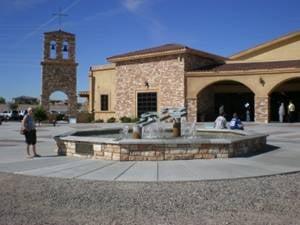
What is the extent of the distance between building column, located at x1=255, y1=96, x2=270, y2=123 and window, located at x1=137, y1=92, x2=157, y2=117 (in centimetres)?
773

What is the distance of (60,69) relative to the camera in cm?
4541

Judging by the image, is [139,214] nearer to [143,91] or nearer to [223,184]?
[223,184]

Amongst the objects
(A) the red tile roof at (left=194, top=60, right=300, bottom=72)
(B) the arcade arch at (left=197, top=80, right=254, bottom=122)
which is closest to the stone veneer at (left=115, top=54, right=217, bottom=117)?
(A) the red tile roof at (left=194, top=60, right=300, bottom=72)

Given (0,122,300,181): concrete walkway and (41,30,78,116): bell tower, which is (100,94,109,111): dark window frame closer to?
(41,30,78,116): bell tower

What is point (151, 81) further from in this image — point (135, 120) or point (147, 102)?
point (135, 120)

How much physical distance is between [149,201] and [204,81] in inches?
929

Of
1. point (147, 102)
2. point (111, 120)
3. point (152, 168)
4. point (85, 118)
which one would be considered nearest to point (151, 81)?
point (147, 102)

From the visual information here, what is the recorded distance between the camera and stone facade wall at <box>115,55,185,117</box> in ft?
101

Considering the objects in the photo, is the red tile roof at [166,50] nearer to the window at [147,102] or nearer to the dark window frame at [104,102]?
the window at [147,102]

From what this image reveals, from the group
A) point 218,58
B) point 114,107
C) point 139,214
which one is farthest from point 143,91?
point 139,214

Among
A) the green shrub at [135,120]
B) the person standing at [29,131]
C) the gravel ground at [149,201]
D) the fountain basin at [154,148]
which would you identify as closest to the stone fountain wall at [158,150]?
the fountain basin at [154,148]

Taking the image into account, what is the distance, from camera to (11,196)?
7.54 metres

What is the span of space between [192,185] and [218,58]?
2702cm

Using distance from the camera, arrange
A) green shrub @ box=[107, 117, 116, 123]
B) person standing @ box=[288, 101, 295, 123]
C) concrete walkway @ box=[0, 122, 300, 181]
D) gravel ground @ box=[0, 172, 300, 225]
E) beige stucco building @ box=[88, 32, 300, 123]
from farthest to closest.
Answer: green shrub @ box=[107, 117, 116, 123], person standing @ box=[288, 101, 295, 123], beige stucco building @ box=[88, 32, 300, 123], concrete walkway @ box=[0, 122, 300, 181], gravel ground @ box=[0, 172, 300, 225]
